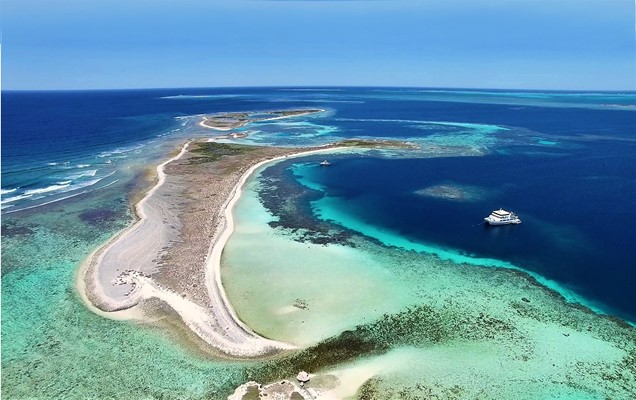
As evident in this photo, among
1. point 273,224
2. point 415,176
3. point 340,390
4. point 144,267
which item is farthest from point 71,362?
point 415,176

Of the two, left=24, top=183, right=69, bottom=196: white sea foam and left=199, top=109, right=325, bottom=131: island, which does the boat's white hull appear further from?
left=199, top=109, right=325, bottom=131: island

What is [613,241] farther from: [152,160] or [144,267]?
[152,160]

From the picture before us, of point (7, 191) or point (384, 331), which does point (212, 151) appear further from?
point (384, 331)

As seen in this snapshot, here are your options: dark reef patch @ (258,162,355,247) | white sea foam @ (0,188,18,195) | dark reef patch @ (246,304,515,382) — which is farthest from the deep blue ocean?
dark reef patch @ (246,304,515,382)

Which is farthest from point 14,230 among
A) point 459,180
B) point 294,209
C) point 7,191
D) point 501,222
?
point 459,180

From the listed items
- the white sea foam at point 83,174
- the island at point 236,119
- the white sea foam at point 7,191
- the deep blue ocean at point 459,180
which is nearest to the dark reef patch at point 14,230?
the deep blue ocean at point 459,180

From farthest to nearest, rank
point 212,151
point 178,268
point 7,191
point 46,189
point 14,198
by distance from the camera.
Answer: point 212,151 < point 46,189 < point 7,191 < point 14,198 < point 178,268
